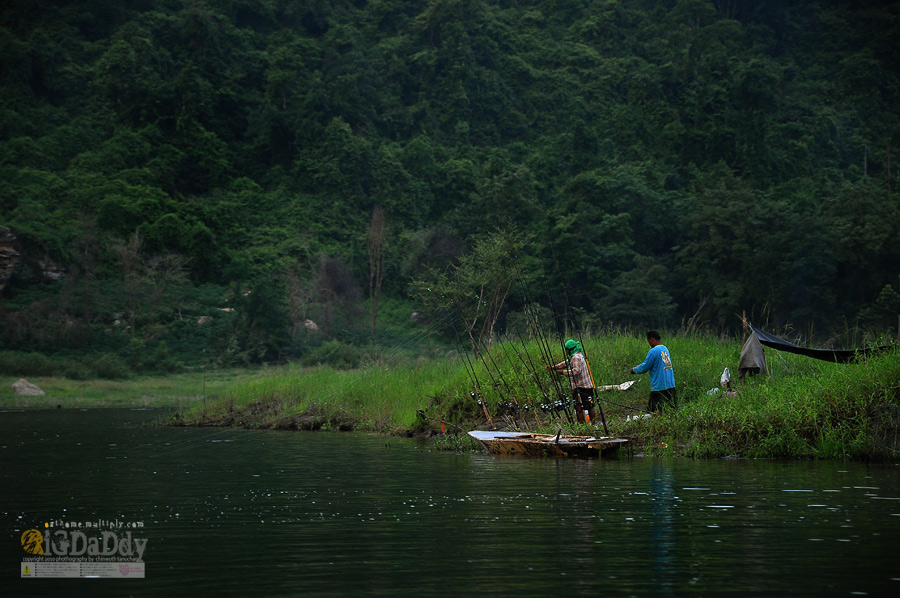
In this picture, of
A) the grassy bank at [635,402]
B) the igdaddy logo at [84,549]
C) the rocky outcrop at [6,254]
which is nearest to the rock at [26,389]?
the rocky outcrop at [6,254]

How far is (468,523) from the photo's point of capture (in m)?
9.34

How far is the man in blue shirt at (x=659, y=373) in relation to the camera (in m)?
16.1

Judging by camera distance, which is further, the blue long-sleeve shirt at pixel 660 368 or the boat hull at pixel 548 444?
the blue long-sleeve shirt at pixel 660 368

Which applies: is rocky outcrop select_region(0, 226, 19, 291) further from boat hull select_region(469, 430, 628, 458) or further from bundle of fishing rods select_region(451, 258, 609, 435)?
boat hull select_region(469, 430, 628, 458)

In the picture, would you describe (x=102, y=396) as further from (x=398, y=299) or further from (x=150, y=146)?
(x=150, y=146)

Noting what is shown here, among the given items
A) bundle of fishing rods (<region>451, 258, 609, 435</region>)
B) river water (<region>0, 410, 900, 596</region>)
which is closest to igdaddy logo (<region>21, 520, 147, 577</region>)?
river water (<region>0, 410, 900, 596</region>)

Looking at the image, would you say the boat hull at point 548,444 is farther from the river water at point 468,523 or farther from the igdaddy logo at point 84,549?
the igdaddy logo at point 84,549

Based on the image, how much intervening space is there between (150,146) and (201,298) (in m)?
12.6

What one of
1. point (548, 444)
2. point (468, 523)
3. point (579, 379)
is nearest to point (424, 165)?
point (579, 379)

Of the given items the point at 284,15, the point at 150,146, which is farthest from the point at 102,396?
the point at 284,15

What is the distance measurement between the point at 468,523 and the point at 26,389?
33118 millimetres

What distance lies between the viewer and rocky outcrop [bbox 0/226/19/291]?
163ft

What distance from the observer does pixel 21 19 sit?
6700 cm

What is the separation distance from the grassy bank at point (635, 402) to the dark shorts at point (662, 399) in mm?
313
